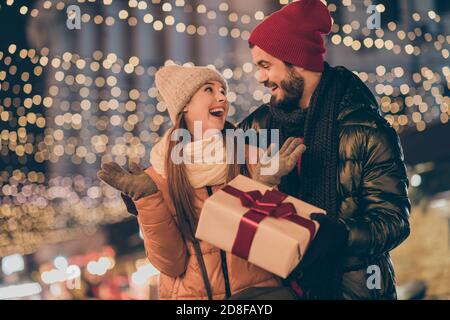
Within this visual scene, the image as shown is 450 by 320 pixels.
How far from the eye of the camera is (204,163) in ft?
7.77

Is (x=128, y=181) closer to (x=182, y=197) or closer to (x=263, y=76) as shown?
(x=182, y=197)

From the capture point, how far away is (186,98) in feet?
7.90

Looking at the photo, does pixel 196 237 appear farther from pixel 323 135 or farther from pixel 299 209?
pixel 323 135

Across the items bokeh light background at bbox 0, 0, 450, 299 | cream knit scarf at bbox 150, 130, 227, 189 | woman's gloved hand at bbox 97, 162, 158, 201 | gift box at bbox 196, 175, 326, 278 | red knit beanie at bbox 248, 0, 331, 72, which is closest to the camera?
gift box at bbox 196, 175, 326, 278

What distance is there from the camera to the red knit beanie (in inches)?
97.1

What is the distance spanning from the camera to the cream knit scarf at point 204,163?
7.74 ft

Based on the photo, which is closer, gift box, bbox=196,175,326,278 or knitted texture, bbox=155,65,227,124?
gift box, bbox=196,175,326,278

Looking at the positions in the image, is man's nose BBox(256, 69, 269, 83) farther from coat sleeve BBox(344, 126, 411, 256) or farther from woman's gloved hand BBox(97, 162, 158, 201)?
woman's gloved hand BBox(97, 162, 158, 201)

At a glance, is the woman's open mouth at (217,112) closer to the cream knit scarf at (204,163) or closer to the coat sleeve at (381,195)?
the cream knit scarf at (204,163)

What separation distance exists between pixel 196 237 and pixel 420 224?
5421 millimetres

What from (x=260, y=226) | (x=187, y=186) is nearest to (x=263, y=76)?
(x=187, y=186)

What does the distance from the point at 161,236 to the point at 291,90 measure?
659mm

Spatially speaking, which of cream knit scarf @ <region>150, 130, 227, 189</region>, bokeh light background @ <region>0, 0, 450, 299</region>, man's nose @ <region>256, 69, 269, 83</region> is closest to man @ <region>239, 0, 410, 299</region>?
man's nose @ <region>256, 69, 269, 83</region>
